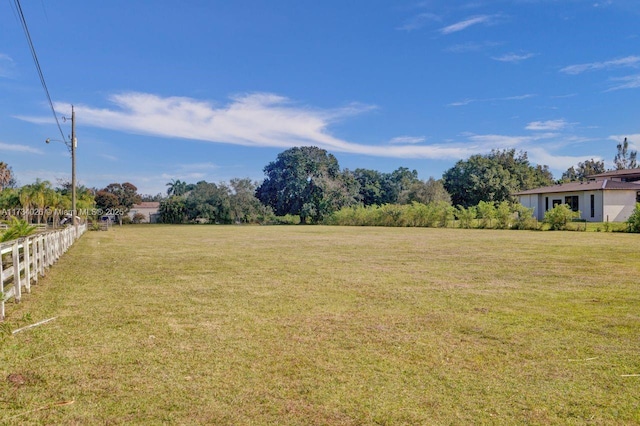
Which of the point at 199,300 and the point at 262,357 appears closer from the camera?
the point at 262,357

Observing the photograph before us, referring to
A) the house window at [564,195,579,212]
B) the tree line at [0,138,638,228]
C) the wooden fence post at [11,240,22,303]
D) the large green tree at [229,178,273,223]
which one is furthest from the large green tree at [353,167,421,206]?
the wooden fence post at [11,240,22,303]

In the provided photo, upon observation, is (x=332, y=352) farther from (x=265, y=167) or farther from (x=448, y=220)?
(x=265, y=167)

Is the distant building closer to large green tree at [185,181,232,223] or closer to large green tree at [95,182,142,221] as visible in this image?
large green tree at [95,182,142,221]

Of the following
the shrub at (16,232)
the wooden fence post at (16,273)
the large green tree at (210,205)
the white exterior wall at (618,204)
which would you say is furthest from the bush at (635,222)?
the large green tree at (210,205)

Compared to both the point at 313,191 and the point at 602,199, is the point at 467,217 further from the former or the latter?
the point at 313,191

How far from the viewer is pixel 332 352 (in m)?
4.80

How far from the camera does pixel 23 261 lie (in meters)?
8.35

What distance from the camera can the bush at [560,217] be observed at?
97.5ft

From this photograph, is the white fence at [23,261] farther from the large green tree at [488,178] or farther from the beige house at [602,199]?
the large green tree at [488,178]

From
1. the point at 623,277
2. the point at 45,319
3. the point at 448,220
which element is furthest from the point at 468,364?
the point at 448,220

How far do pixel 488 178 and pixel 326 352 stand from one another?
173 feet

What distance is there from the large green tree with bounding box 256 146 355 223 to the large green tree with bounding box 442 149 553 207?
13.1 m

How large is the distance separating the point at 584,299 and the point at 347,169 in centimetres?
5413

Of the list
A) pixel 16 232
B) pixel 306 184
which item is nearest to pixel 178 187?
pixel 306 184
